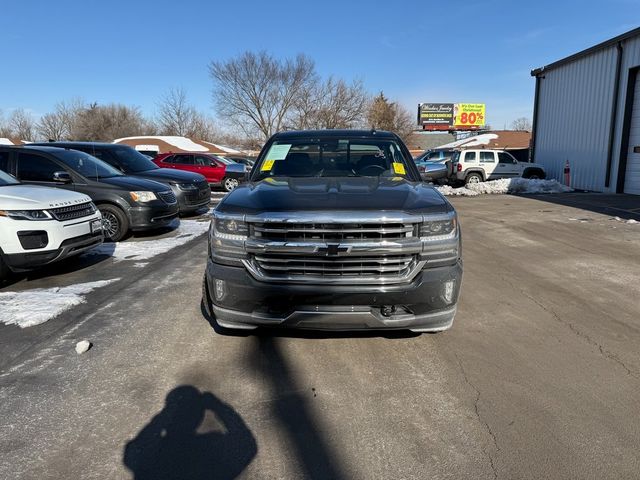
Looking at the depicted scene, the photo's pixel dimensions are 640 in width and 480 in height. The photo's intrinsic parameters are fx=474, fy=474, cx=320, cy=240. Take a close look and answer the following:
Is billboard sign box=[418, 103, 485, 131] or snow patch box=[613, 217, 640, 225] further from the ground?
billboard sign box=[418, 103, 485, 131]

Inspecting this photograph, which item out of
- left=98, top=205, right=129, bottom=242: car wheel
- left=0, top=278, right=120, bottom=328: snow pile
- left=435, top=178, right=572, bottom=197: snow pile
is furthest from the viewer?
left=435, top=178, right=572, bottom=197: snow pile

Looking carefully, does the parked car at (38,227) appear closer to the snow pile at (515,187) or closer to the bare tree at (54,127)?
the snow pile at (515,187)

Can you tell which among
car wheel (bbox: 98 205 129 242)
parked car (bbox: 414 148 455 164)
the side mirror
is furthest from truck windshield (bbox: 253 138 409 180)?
parked car (bbox: 414 148 455 164)

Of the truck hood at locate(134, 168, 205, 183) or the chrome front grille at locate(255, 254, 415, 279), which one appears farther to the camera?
the truck hood at locate(134, 168, 205, 183)

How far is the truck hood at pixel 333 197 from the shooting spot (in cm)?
334

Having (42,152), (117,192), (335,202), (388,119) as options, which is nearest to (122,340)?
(335,202)

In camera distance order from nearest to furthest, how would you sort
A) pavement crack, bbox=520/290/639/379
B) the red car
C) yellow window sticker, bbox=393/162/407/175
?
pavement crack, bbox=520/290/639/379 → yellow window sticker, bbox=393/162/407/175 → the red car

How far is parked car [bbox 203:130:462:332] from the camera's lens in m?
3.24

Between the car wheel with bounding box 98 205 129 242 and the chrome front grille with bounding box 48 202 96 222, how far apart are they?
6.36 ft

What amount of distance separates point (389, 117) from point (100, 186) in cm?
5867

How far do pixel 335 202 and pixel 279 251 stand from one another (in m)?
0.54

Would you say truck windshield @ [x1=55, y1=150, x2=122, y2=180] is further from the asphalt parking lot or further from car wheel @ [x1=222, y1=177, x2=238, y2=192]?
car wheel @ [x1=222, y1=177, x2=238, y2=192]

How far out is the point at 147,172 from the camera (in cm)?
1119

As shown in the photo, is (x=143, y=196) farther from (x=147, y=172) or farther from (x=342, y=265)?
(x=342, y=265)
